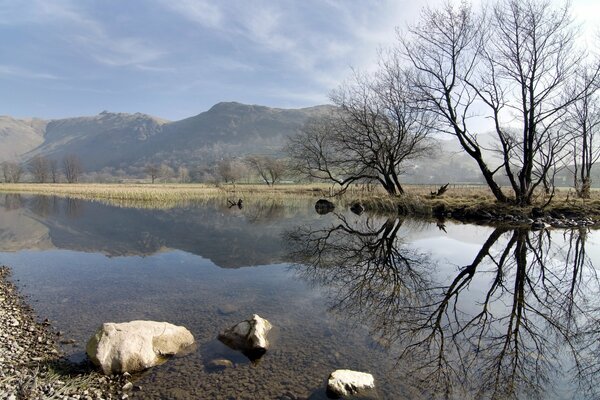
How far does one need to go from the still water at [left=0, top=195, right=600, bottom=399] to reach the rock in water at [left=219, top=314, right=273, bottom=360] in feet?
0.74

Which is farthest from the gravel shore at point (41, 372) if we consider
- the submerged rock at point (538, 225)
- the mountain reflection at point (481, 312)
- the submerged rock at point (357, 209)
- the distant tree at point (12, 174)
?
the distant tree at point (12, 174)

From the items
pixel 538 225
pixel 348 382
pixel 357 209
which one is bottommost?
pixel 348 382

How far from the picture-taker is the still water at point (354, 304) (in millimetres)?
5852

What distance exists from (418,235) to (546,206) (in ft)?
35.5

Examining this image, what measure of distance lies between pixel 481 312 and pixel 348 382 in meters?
4.75

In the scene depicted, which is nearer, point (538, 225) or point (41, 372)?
point (41, 372)

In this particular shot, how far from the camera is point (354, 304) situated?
9281mm

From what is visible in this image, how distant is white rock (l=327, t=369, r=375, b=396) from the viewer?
17.5 feet

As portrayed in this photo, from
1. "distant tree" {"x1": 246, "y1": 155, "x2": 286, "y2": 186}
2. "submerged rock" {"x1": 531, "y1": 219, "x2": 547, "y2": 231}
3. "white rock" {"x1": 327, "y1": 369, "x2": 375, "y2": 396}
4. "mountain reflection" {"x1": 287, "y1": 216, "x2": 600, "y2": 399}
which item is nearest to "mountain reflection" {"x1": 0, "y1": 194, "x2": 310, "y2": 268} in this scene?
"mountain reflection" {"x1": 287, "y1": 216, "x2": 600, "y2": 399}

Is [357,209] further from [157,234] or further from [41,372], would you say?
[41,372]

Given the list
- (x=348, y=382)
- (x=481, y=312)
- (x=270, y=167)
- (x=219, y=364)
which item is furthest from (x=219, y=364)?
(x=270, y=167)

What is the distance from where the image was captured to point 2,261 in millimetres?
14484

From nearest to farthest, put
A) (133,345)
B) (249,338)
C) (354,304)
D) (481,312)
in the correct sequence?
(133,345)
(249,338)
(481,312)
(354,304)

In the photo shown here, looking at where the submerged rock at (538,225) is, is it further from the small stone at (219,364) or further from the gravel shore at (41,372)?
the gravel shore at (41,372)
